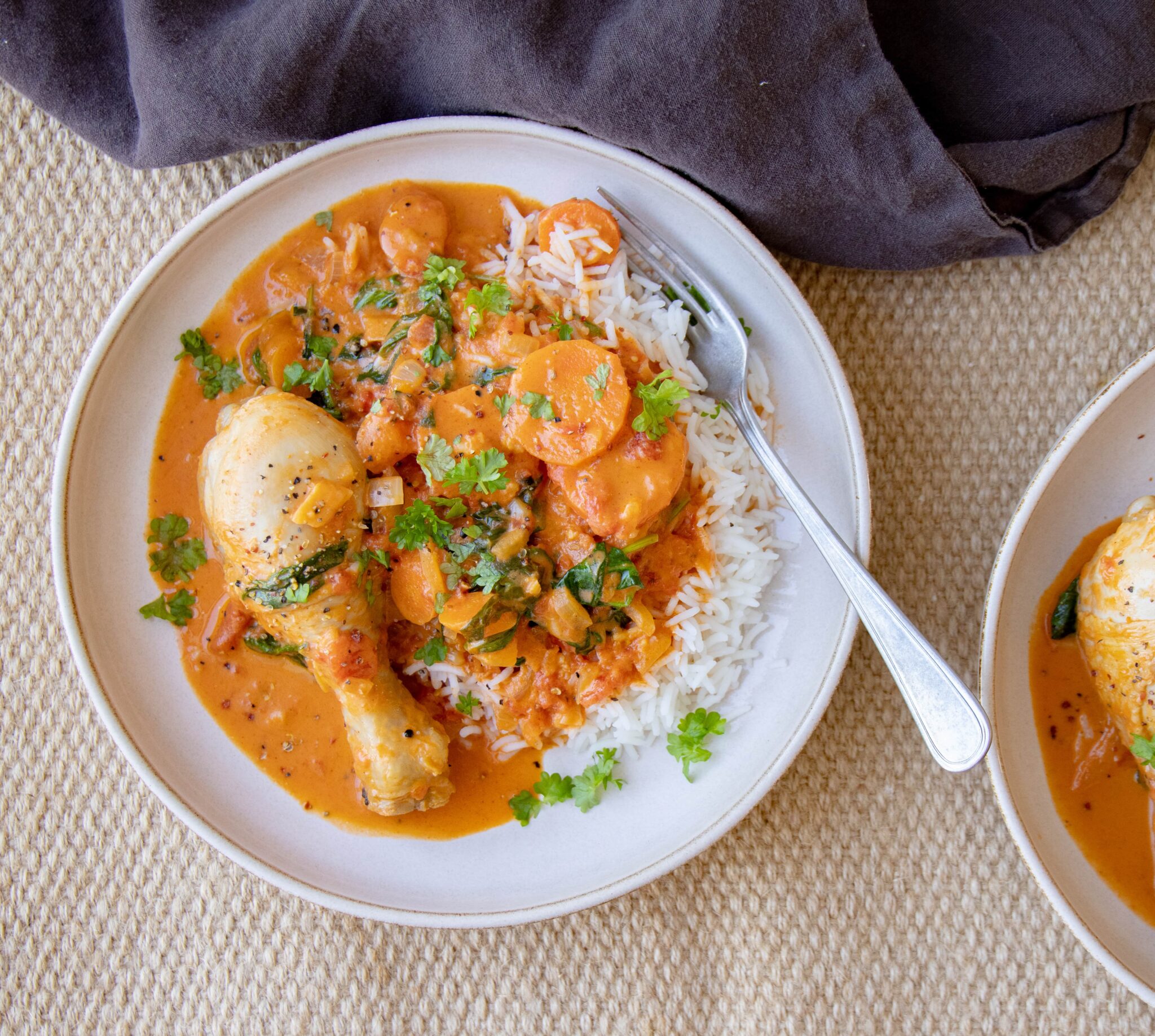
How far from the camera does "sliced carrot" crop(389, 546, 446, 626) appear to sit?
3.06 m

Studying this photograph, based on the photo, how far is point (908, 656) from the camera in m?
2.98

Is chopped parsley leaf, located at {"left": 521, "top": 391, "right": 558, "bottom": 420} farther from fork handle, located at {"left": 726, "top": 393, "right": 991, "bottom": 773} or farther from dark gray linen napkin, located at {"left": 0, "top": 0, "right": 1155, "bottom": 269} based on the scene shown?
dark gray linen napkin, located at {"left": 0, "top": 0, "right": 1155, "bottom": 269}

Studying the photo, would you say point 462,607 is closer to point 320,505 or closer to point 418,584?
point 418,584

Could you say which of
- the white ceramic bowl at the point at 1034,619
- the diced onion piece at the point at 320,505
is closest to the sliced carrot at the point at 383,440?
the diced onion piece at the point at 320,505

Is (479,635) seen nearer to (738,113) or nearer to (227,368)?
(227,368)

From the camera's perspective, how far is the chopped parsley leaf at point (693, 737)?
326cm

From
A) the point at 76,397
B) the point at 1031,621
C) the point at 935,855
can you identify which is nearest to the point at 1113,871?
the point at 935,855

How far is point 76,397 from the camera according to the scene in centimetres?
322

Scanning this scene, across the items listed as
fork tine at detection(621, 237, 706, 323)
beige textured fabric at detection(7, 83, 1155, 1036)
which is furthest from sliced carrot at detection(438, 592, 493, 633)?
beige textured fabric at detection(7, 83, 1155, 1036)

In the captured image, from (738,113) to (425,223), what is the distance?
1134 mm

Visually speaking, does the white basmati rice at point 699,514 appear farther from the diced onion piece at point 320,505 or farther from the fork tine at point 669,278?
the diced onion piece at point 320,505

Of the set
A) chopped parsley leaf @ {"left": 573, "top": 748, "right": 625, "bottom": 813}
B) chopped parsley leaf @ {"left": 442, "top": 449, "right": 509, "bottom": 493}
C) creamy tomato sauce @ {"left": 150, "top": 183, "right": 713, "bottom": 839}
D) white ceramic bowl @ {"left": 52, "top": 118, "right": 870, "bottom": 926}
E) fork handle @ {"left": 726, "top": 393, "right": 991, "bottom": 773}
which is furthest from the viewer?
chopped parsley leaf @ {"left": 573, "top": 748, "right": 625, "bottom": 813}

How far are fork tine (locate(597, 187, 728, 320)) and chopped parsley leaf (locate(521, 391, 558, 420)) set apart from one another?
0.68m

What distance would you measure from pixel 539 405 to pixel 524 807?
147cm
